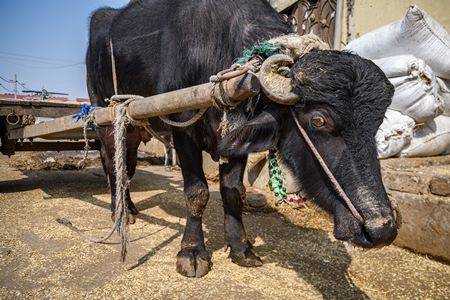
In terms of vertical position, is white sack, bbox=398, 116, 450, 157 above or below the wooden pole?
below

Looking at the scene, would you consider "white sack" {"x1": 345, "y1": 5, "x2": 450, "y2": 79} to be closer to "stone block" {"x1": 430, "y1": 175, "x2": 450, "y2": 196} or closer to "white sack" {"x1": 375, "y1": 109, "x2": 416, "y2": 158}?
"white sack" {"x1": 375, "y1": 109, "x2": 416, "y2": 158}

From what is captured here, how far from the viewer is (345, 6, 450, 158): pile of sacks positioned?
314 cm

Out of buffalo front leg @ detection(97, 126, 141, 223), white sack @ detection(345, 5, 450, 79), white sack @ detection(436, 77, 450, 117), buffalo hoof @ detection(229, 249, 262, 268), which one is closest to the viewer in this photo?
buffalo hoof @ detection(229, 249, 262, 268)

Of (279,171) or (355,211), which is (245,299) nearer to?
(279,171)

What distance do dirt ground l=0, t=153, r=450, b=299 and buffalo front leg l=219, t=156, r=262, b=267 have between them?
14 centimetres

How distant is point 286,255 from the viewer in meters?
2.64

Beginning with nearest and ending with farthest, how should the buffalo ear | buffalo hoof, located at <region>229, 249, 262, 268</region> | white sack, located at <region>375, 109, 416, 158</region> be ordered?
the buffalo ear < buffalo hoof, located at <region>229, 249, 262, 268</region> < white sack, located at <region>375, 109, 416, 158</region>

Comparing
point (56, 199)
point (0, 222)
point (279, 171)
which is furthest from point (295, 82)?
point (56, 199)

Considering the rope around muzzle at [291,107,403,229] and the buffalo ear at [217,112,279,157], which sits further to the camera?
the buffalo ear at [217,112,279,157]

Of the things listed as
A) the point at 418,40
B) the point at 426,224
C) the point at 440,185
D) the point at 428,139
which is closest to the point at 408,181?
the point at 440,185

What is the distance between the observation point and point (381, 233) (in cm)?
137

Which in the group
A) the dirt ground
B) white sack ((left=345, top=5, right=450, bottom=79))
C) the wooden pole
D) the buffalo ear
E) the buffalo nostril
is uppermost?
white sack ((left=345, top=5, right=450, bottom=79))

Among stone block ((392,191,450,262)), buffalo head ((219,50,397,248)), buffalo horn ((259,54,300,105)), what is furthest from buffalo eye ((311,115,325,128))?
stone block ((392,191,450,262))

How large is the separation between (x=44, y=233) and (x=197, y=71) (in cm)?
203
